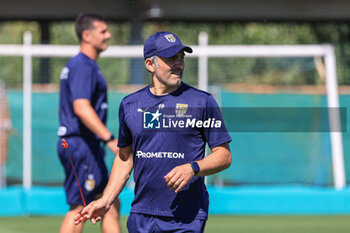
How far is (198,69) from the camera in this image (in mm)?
11867

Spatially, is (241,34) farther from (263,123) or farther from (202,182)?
(202,182)

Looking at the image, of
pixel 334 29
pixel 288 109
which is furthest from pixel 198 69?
pixel 334 29

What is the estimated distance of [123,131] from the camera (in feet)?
15.0

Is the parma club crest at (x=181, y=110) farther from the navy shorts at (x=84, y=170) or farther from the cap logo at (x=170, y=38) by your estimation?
the navy shorts at (x=84, y=170)

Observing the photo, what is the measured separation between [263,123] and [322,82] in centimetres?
136

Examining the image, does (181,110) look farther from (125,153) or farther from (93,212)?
(93,212)

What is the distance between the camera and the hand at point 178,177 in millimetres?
3963

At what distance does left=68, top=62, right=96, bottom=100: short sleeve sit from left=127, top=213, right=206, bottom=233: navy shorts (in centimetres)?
206

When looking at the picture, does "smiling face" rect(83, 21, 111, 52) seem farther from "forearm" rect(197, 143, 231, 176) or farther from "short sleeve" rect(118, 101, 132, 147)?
"forearm" rect(197, 143, 231, 176)

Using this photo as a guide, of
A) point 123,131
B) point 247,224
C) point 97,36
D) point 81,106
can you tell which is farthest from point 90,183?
point 247,224

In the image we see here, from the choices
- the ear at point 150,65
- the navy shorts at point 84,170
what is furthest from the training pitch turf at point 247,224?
the ear at point 150,65

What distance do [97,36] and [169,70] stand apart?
8.07ft

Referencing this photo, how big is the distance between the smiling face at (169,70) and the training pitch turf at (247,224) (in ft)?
A: 15.6

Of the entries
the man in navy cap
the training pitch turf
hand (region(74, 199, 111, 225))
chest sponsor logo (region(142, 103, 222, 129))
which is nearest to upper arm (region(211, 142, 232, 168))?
the man in navy cap
